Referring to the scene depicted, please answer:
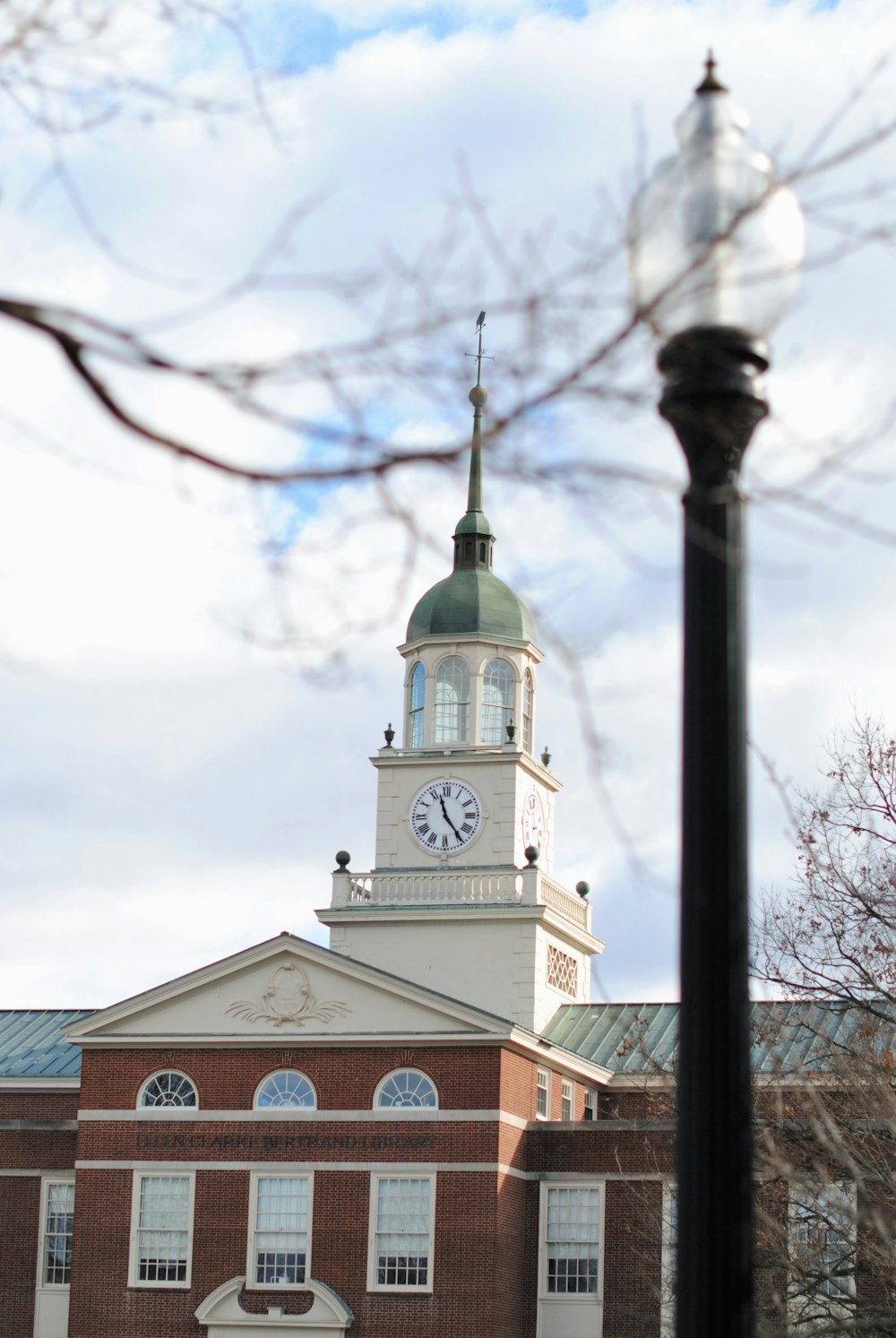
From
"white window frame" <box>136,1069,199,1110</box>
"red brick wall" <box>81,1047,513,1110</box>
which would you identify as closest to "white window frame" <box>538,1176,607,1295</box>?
"red brick wall" <box>81,1047,513,1110</box>

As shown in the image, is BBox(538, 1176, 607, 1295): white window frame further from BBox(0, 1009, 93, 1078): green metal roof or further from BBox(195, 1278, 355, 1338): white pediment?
BBox(0, 1009, 93, 1078): green metal roof

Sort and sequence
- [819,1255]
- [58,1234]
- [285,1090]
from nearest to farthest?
[819,1255], [285,1090], [58,1234]

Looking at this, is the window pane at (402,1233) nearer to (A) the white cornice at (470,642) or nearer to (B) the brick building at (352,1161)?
(B) the brick building at (352,1161)

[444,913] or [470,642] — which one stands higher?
[470,642]

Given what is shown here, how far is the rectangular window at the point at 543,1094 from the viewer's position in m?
41.1

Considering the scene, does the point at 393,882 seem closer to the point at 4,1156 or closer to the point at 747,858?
the point at 4,1156

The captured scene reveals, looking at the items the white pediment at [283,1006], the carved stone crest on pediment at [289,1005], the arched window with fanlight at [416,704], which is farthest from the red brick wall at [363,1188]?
the arched window with fanlight at [416,704]

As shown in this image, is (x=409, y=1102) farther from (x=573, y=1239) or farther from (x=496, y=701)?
(x=496, y=701)

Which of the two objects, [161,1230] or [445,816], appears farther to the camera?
[445,816]

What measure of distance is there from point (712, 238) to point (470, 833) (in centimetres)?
4032

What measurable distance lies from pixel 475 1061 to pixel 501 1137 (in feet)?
4.96

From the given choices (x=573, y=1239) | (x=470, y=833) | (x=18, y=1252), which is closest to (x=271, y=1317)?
(x=573, y=1239)

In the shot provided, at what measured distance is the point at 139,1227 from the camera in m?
40.1

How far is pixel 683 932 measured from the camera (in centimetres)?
534
